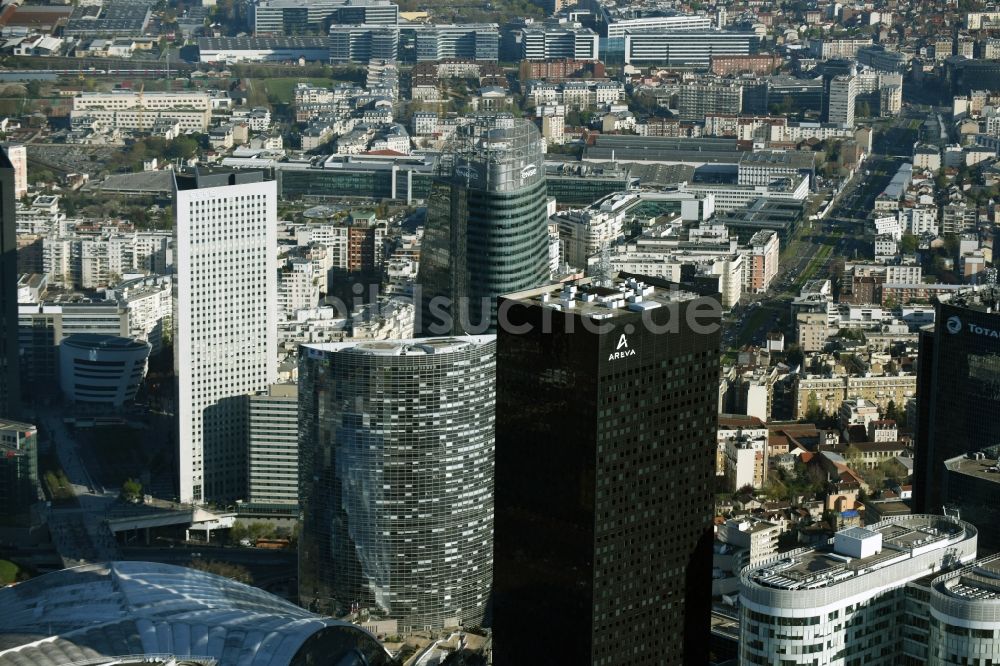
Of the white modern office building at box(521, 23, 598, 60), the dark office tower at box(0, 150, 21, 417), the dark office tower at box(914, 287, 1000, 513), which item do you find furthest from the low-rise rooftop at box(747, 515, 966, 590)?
the white modern office building at box(521, 23, 598, 60)

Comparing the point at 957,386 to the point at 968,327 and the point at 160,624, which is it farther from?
the point at 160,624

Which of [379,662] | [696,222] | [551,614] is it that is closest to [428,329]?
[379,662]

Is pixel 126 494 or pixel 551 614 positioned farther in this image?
pixel 126 494

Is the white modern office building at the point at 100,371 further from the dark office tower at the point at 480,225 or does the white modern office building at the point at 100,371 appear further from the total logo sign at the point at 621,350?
the total logo sign at the point at 621,350

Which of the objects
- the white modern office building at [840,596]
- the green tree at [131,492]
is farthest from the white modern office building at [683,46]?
the white modern office building at [840,596]

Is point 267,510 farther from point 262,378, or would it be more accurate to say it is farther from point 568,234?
point 568,234

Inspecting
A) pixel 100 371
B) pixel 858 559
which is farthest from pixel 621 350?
pixel 100 371
